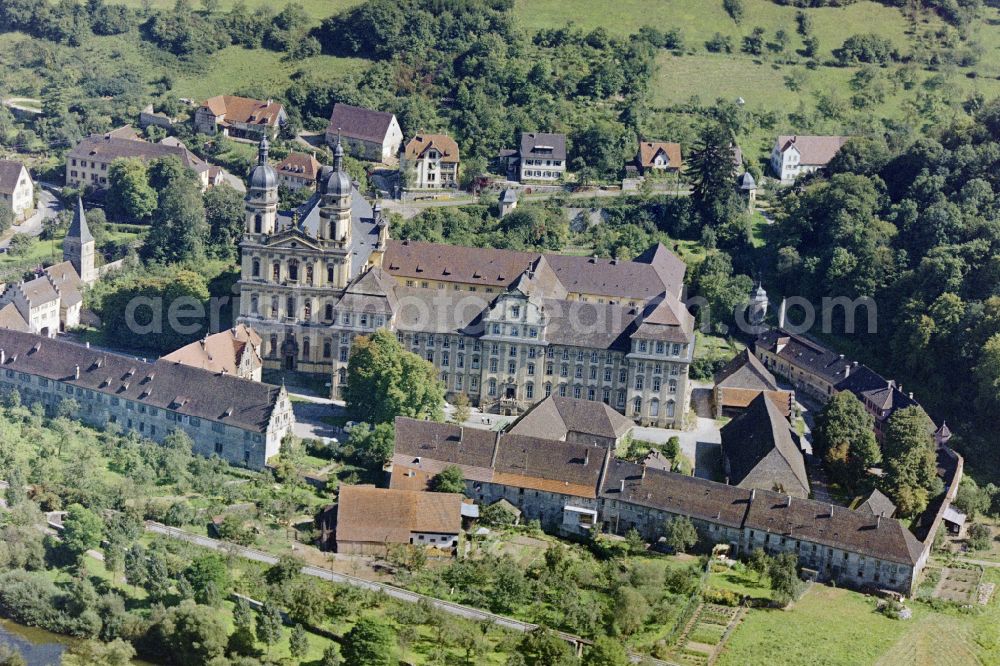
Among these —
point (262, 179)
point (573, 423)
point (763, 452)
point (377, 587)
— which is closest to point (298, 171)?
point (262, 179)

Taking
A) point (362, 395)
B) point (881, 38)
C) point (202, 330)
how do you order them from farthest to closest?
point (881, 38) → point (202, 330) → point (362, 395)

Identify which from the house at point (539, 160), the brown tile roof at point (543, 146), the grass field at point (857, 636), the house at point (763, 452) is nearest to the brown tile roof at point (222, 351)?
the house at point (763, 452)

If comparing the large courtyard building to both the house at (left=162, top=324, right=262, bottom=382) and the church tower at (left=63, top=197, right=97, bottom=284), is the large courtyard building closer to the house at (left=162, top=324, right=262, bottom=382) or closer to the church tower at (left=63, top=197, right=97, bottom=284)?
the house at (left=162, top=324, right=262, bottom=382)

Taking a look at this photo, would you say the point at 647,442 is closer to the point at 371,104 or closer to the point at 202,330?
the point at 202,330

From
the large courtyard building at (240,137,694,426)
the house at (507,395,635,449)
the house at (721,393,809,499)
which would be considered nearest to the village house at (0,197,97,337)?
the large courtyard building at (240,137,694,426)

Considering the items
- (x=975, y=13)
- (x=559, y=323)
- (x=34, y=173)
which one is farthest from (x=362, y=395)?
(x=975, y=13)

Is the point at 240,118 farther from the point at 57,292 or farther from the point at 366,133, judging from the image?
the point at 57,292
